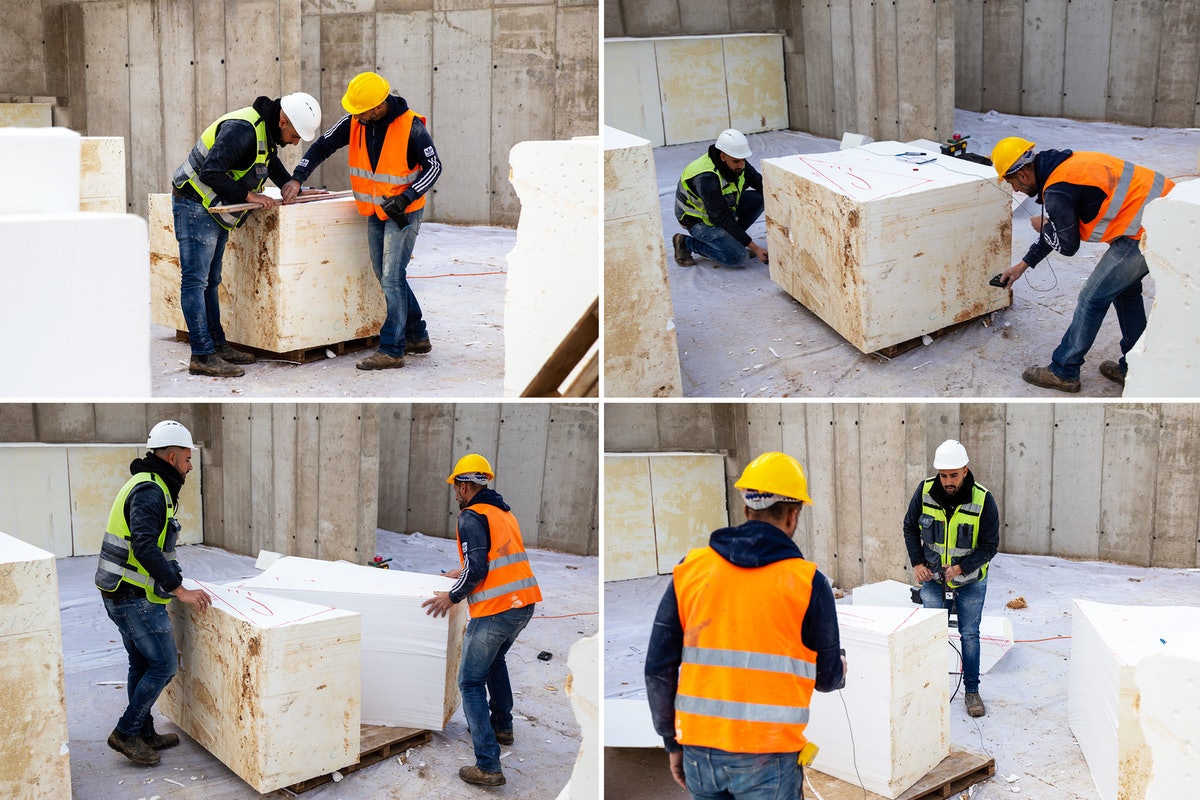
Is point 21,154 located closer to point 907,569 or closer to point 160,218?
point 160,218

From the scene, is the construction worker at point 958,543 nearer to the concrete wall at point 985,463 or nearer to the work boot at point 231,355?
the concrete wall at point 985,463

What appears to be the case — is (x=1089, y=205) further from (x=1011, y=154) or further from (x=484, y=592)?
(x=484, y=592)

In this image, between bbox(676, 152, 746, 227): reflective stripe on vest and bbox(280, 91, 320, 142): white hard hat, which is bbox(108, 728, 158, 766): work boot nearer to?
bbox(280, 91, 320, 142): white hard hat

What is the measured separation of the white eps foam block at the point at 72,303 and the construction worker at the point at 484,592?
1874mm

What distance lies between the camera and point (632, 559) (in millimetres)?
8680

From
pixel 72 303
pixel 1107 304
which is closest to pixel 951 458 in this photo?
pixel 1107 304

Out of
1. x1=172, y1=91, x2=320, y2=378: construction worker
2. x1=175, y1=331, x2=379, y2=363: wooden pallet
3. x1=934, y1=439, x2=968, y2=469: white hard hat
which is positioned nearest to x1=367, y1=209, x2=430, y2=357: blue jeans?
x1=175, y1=331, x2=379, y2=363: wooden pallet

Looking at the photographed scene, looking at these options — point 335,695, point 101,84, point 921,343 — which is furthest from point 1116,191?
point 101,84

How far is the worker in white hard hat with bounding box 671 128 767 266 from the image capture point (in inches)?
297

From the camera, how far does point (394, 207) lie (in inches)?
238

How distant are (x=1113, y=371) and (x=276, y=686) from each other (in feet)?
15.1

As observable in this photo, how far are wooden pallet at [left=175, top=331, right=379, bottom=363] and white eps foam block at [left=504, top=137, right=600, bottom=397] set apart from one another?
2.08 m

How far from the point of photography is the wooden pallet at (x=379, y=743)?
4859 mm

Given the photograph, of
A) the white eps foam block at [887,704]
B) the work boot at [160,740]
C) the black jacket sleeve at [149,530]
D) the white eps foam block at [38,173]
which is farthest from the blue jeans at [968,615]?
the white eps foam block at [38,173]
